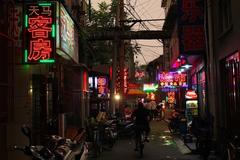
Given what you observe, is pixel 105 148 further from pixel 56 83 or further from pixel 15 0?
pixel 15 0

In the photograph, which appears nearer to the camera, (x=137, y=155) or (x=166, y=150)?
(x=137, y=155)

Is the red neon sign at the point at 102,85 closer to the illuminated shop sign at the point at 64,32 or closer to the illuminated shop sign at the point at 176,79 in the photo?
the illuminated shop sign at the point at 176,79

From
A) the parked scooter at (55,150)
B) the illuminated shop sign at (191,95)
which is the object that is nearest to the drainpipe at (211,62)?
the parked scooter at (55,150)

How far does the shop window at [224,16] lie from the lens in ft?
46.0

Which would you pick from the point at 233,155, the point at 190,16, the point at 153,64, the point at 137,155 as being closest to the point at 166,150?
the point at 137,155

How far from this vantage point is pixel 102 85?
114 ft

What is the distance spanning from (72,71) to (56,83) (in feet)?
19.8

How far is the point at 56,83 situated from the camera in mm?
14984

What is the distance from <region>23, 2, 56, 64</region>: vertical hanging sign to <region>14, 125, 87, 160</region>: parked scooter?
202 cm

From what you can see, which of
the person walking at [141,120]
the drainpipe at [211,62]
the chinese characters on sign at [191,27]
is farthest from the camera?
the chinese characters on sign at [191,27]

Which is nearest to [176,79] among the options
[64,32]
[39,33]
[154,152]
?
[154,152]

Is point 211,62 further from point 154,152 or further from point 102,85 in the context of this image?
point 102,85

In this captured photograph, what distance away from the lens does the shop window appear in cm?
1403

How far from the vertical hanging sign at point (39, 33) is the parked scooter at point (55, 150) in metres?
2.02
